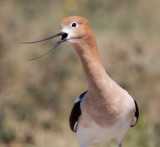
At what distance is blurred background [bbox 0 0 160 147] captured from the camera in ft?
20.3

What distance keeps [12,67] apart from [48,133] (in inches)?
85.1

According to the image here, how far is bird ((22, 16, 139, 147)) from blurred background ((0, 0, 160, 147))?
4.01 feet

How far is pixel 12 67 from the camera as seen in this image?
804 centimetres

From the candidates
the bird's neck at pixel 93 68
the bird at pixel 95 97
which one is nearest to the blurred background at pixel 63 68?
the bird at pixel 95 97

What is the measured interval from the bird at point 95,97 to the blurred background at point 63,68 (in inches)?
48.2

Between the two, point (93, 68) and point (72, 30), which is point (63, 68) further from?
point (72, 30)

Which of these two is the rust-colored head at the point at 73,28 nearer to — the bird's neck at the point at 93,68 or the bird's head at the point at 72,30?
the bird's head at the point at 72,30

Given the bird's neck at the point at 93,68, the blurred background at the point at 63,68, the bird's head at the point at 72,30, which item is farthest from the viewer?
the blurred background at the point at 63,68

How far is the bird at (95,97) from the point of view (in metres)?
3.19

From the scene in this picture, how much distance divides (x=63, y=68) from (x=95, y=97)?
4443 millimetres

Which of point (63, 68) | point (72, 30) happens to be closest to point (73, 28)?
point (72, 30)

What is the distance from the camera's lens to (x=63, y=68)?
778 centimetres

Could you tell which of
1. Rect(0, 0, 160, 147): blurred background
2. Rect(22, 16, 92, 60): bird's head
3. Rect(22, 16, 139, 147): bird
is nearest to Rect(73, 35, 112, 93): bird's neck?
Rect(22, 16, 139, 147): bird

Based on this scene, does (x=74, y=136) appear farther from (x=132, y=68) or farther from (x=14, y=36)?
(x=14, y=36)
